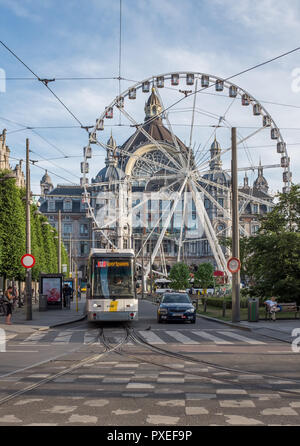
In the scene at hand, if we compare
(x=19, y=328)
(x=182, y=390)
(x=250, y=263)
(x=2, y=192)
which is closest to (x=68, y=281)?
(x=2, y=192)

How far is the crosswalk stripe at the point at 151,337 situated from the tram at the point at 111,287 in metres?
2.29

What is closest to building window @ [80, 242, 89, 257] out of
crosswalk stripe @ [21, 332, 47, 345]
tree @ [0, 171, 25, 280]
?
tree @ [0, 171, 25, 280]

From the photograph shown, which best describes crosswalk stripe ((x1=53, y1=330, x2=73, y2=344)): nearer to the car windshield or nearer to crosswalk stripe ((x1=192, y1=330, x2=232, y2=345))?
crosswalk stripe ((x1=192, y1=330, x2=232, y2=345))

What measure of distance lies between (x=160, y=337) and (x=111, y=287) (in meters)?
5.29

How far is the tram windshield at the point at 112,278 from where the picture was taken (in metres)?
27.0

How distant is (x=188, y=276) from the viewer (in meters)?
84.3

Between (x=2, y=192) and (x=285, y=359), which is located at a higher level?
(x=2, y=192)

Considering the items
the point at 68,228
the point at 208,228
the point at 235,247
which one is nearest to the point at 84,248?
the point at 68,228

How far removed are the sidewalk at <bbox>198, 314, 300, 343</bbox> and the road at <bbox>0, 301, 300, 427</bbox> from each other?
46.1 inches

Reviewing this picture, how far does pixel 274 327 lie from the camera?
A: 2556 centimetres

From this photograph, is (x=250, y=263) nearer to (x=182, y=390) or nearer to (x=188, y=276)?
(x=182, y=390)

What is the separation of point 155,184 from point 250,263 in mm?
90473

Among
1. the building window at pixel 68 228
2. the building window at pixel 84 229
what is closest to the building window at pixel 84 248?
the building window at pixel 84 229

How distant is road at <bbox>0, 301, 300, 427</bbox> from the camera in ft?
28.0
